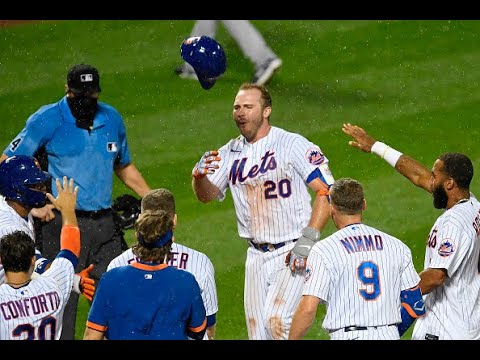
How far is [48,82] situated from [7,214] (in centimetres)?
716

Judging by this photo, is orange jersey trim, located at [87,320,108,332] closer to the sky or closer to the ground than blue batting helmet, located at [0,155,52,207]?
closer to the ground

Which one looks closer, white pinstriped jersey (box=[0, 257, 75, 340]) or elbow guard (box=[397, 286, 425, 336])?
white pinstriped jersey (box=[0, 257, 75, 340])

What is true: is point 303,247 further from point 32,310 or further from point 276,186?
point 32,310

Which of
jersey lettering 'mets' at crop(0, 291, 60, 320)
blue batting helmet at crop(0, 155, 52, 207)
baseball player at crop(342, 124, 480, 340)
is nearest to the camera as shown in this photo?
jersey lettering 'mets' at crop(0, 291, 60, 320)

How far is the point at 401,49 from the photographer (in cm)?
1366

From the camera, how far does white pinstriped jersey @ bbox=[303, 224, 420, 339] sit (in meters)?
5.94

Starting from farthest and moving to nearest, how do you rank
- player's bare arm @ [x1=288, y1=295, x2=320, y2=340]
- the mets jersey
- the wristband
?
the wristband < player's bare arm @ [x1=288, y1=295, x2=320, y2=340] < the mets jersey

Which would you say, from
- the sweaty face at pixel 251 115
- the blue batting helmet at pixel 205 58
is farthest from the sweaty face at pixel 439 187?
the blue batting helmet at pixel 205 58

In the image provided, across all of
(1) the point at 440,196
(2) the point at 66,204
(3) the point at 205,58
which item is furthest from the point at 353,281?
(3) the point at 205,58

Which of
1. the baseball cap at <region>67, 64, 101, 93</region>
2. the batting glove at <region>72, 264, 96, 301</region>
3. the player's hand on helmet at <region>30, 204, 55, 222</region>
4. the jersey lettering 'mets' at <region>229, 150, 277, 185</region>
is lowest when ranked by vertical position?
the batting glove at <region>72, 264, 96, 301</region>

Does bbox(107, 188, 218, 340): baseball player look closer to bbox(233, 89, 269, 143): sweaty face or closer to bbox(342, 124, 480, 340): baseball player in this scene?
bbox(342, 124, 480, 340): baseball player

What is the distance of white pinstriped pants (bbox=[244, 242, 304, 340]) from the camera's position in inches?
285

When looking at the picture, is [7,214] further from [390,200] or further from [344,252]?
[390,200]

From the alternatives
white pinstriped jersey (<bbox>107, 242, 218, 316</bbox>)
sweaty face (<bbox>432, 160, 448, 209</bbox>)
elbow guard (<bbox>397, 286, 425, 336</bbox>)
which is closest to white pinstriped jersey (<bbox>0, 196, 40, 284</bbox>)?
white pinstriped jersey (<bbox>107, 242, 218, 316</bbox>)
